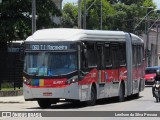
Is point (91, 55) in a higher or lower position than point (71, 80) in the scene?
higher

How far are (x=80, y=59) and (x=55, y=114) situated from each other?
3.80m

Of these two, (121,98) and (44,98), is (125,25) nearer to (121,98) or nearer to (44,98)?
(121,98)

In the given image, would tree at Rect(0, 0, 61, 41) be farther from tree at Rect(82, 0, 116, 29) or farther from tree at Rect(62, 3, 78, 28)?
tree at Rect(62, 3, 78, 28)

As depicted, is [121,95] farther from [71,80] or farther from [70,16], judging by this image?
[70,16]

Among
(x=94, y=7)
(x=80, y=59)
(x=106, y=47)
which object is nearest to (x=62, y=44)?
(x=80, y=59)

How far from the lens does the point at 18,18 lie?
1629 inches

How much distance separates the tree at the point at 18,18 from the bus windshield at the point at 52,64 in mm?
16863

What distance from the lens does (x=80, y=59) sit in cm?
2339

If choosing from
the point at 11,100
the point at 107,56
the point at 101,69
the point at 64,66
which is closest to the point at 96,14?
the point at 11,100

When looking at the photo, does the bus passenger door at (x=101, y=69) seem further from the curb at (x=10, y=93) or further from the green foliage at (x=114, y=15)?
the green foliage at (x=114, y=15)

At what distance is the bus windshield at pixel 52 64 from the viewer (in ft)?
75.7

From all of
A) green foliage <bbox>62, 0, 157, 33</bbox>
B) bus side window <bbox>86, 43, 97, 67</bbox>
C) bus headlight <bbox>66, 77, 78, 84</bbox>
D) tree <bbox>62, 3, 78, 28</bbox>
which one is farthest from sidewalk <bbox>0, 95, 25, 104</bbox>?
tree <bbox>62, 3, 78, 28</bbox>

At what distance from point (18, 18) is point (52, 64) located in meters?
18.8

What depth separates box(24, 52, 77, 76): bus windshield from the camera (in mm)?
23062
